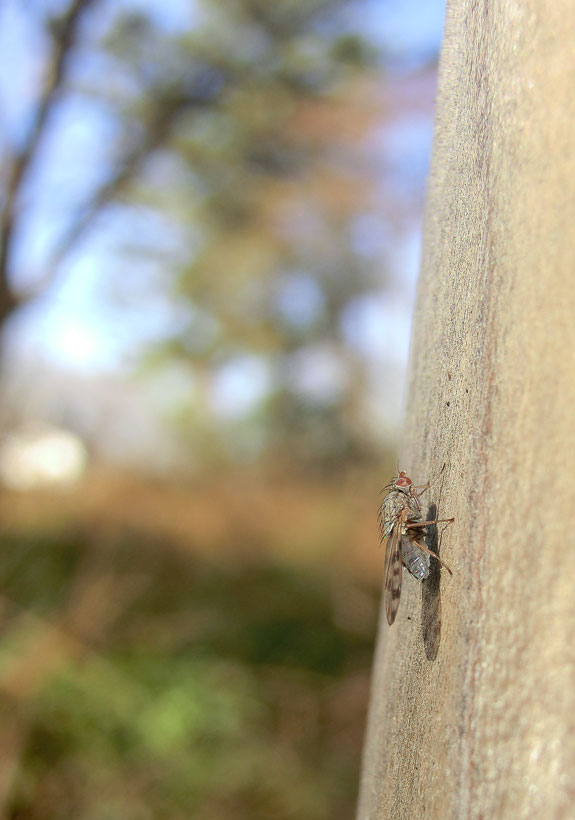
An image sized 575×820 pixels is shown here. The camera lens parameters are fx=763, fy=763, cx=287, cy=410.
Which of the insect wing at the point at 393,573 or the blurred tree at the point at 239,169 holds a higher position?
the blurred tree at the point at 239,169

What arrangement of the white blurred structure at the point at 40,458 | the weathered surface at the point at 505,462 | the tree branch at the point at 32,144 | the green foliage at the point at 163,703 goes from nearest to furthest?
1. the weathered surface at the point at 505,462
2. the green foliage at the point at 163,703
3. the tree branch at the point at 32,144
4. the white blurred structure at the point at 40,458

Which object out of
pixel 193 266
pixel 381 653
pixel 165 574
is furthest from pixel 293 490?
pixel 381 653

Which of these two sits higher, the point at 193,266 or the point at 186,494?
the point at 193,266

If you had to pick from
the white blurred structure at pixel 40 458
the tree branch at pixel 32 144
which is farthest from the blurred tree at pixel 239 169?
the white blurred structure at pixel 40 458

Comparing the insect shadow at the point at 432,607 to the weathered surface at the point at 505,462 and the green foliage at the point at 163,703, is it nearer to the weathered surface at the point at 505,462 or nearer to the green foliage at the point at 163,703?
the weathered surface at the point at 505,462

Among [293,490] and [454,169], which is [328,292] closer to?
[293,490]

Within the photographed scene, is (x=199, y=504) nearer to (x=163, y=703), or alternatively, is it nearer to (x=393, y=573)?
(x=163, y=703)

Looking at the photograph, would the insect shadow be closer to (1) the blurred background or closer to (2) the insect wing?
(2) the insect wing

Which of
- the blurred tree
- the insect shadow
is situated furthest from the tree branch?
the insect shadow
